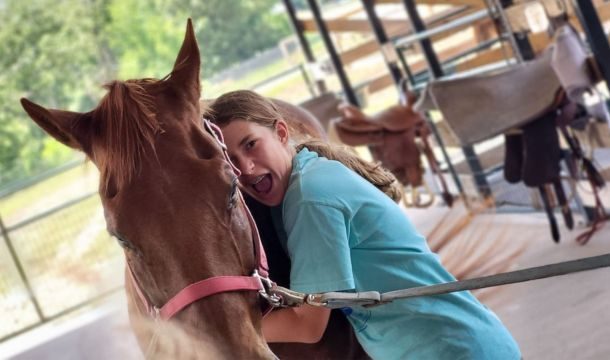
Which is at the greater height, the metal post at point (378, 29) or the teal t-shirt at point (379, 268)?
the metal post at point (378, 29)

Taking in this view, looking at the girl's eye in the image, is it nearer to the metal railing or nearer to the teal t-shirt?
the teal t-shirt

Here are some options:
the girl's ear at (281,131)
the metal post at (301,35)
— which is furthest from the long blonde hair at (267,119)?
the metal post at (301,35)

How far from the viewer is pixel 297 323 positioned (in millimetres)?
1219

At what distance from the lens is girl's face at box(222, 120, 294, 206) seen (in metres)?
1.26

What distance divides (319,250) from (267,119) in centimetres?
31

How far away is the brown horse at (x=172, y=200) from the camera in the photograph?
3.42 ft

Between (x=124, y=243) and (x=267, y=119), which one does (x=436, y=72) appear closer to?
(x=267, y=119)

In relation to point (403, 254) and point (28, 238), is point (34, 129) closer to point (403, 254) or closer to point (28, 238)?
point (28, 238)

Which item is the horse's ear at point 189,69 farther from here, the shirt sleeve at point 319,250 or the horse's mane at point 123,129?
the shirt sleeve at point 319,250

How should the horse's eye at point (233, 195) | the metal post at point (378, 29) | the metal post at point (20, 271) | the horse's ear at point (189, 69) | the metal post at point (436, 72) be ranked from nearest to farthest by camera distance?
the horse's eye at point (233, 195)
the horse's ear at point (189, 69)
the metal post at point (436, 72)
the metal post at point (378, 29)
the metal post at point (20, 271)

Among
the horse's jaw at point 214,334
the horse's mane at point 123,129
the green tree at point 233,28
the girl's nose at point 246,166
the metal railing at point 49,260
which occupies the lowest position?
the metal railing at point 49,260

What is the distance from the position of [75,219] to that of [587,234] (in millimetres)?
3835

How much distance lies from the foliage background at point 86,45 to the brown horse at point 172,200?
9.42 m

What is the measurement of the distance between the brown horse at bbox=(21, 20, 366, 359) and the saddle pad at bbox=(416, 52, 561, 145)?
2.22m
